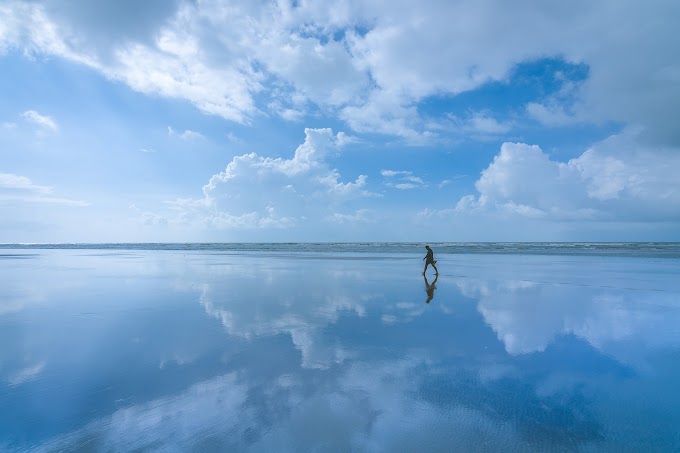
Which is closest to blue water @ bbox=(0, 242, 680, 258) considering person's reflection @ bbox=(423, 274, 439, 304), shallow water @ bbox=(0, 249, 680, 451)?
person's reflection @ bbox=(423, 274, 439, 304)

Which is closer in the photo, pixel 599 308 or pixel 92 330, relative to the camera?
pixel 92 330

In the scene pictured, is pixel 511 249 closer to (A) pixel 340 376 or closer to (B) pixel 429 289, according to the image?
(B) pixel 429 289

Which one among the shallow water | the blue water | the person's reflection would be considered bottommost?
the shallow water

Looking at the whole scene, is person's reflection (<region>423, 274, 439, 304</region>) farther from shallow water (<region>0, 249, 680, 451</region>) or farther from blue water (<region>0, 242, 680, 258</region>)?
blue water (<region>0, 242, 680, 258</region>)

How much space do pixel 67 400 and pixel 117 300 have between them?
10652 mm

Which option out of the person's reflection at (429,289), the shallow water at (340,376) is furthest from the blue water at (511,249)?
the shallow water at (340,376)

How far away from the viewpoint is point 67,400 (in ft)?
19.9

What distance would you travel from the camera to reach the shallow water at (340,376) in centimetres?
503

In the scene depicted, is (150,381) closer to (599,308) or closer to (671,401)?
(671,401)

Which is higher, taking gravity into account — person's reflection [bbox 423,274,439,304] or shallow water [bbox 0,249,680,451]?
person's reflection [bbox 423,274,439,304]

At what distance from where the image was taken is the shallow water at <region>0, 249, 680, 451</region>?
5034mm

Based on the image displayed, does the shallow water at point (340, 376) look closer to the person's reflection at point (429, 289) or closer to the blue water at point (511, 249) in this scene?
the person's reflection at point (429, 289)

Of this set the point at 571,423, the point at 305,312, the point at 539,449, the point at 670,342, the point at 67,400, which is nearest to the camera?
the point at 539,449

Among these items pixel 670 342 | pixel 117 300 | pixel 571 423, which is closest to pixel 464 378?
pixel 571 423
